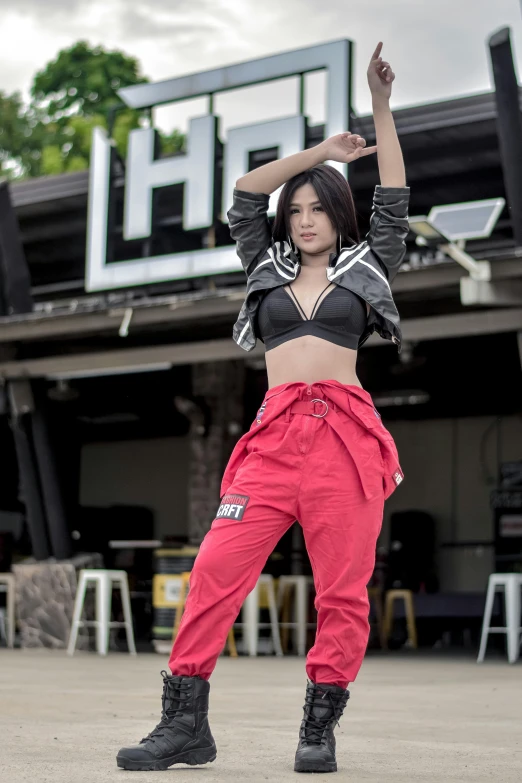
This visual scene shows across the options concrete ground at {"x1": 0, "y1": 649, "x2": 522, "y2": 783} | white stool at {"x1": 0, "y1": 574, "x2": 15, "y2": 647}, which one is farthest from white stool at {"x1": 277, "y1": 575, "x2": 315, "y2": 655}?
white stool at {"x1": 0, "y1": 574, "x2": 15, "y2": 647}

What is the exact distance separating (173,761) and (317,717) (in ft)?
1.15

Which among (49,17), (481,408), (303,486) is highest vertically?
(49,17)

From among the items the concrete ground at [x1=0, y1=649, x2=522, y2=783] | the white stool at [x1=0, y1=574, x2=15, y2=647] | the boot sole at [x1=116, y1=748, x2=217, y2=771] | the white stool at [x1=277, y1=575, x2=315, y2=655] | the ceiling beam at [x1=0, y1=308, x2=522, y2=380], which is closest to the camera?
the boot sole at [x1=116, y1=748, x2=217, y2=771]

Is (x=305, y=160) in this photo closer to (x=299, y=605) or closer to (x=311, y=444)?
(x=311, y=444)

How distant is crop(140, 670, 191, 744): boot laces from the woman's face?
3.54 feet

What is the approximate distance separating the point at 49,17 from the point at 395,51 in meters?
16.2

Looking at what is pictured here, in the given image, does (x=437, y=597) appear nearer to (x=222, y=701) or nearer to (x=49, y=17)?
(x=222, y=701)

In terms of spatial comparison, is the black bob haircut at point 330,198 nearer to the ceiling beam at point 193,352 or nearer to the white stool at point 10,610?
the ceiling beam at point 193,352

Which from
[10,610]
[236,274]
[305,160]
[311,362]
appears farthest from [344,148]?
[10,610]

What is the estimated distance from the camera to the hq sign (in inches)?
364

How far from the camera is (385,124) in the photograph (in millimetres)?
3004

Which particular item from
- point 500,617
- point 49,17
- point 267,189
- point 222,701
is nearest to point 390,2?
point 500,617

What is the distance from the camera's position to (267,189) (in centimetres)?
303

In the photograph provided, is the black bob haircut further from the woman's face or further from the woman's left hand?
the woman's left hand
